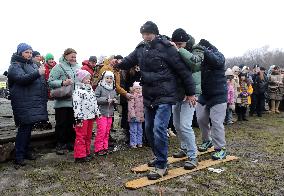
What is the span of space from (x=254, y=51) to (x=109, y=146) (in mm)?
69299

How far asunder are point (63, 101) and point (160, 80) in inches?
95.7

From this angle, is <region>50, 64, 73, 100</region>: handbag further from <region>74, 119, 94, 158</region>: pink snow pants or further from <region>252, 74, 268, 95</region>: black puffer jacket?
<region>252, 74, 268, 95</region>: black puffer jacket

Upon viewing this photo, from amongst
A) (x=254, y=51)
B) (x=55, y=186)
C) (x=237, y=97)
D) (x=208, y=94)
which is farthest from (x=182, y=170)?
(x=254, y=51)

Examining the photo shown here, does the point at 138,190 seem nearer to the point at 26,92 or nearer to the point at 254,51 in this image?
the point at 26,92

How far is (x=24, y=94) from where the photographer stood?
6.17 m

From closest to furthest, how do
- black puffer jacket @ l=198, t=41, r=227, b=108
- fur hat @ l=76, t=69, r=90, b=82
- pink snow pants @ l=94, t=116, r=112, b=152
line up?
black puffer jacket @ l=198, t=41, r=227, b=108 → fur hat @ l=76, t=69, r=90, b=82 → pink snow pants @ l=94, t=116, r=112, b=152

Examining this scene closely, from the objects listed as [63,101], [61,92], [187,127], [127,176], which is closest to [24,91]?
[61,92]

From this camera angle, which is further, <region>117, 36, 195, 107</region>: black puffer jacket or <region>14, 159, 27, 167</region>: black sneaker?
<region>14, 159, 27, 167</region>: black sneaker

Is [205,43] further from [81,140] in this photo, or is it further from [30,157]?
[30,157]

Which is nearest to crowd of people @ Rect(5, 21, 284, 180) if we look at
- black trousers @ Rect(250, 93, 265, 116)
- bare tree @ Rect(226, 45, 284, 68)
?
black trousers @ Rect(250, 93, 265, 116)

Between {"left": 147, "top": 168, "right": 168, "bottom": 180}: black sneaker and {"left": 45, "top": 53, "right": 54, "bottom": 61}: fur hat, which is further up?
{"left": 45, "top": 53, "right": 54, "bottom": 61}: fur hat

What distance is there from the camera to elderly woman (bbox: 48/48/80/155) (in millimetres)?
6777

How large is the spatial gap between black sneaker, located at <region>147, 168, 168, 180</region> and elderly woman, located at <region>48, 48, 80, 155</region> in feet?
7.64

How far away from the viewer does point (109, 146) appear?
754cm
